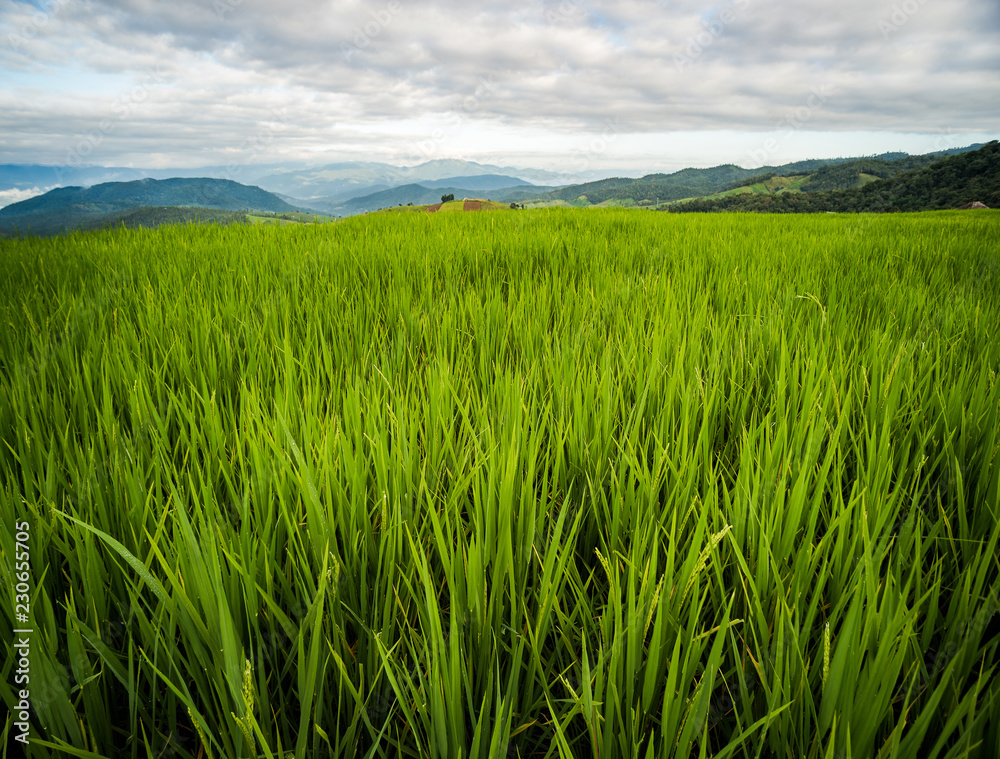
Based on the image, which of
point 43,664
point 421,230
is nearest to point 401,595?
point 43,664

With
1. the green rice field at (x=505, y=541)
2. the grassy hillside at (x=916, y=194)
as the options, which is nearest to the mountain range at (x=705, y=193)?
the grassy hillside at (x=916, y=194)

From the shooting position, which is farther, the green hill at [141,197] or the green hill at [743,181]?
the green hill at [141,197]

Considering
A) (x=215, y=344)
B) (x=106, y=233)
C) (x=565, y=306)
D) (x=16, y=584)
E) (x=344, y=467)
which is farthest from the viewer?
(x=106, y=233)

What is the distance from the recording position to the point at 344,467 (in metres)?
0.80

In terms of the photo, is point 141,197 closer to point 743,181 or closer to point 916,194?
point 743,181

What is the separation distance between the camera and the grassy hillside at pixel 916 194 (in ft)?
106

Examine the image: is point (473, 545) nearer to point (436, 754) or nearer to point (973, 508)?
point (436, 754)

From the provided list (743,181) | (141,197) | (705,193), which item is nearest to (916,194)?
(705,193)

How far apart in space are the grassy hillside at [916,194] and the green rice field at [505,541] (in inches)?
1267

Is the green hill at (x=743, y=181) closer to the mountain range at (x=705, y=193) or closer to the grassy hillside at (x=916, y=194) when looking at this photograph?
the mountain range at (x=705, y=193)

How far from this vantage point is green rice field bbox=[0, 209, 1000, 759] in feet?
1.65

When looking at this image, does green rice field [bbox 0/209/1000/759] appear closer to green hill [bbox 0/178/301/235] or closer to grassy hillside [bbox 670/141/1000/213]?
grassy hillside [bbox 670/141/1000/213]

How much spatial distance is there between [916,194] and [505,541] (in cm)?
5756

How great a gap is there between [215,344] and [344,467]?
1026 millimetres
